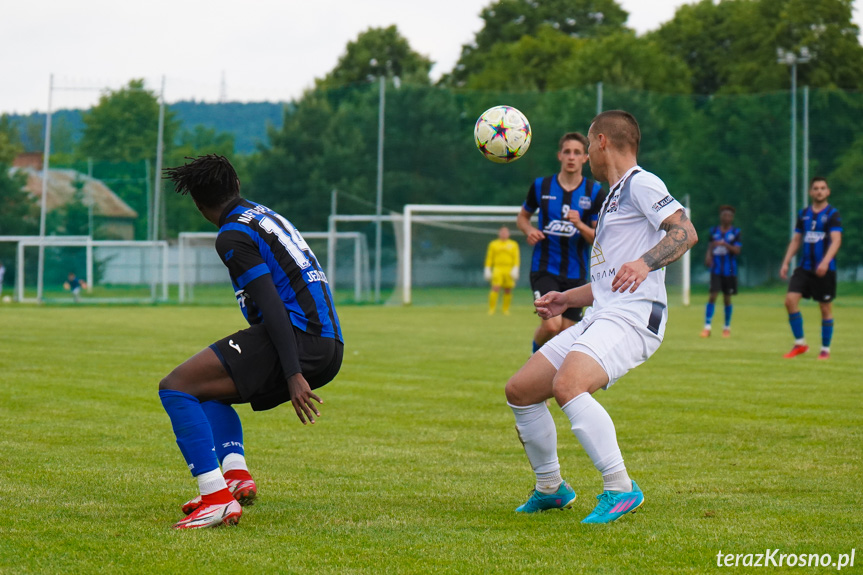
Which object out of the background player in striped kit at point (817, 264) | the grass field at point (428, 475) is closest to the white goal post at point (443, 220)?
the background player in striped kit at point (817, 264)

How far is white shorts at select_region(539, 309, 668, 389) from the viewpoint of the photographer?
470 cm

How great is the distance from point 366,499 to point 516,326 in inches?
638

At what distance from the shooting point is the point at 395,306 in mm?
31984

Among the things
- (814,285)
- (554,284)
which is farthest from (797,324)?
(554,284)

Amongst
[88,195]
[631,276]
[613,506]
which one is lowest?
[613,506]

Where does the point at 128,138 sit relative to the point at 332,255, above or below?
above

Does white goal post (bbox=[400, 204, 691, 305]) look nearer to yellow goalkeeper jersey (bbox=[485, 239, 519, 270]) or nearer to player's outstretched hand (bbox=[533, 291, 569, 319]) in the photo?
yellow goalkeeper jersey (bbox=[485, 239, 519, 270])

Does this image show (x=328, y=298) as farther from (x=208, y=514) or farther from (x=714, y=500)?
(x=714, y=500)

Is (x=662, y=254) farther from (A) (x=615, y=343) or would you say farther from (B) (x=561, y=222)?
(B) (x=561, y=222)

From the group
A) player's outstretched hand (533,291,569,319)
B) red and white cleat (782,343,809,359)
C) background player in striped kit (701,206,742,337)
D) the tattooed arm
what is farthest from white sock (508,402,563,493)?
background player in striped kit (701,206,742,337)

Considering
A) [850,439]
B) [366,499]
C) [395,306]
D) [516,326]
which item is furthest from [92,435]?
[395,306]

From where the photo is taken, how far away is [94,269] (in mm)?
34438

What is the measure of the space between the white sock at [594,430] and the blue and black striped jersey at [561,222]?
4900mm

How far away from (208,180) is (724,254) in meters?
16.1
